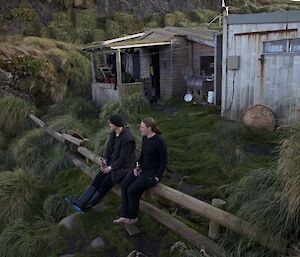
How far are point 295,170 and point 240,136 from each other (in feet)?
17.0

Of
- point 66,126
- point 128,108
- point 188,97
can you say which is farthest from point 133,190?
point 188,97

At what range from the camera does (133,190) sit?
5277 millimetres

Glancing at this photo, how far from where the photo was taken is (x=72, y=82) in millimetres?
16172

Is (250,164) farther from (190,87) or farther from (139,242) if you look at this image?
(190,87)

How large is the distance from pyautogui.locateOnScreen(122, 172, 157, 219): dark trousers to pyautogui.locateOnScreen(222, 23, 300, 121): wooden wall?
4.61 metres

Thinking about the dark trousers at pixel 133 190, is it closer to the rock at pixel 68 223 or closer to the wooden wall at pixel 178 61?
the rock at pixel 68 223

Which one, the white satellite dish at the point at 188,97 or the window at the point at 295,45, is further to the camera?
the white satellite dish at the point at 188,97

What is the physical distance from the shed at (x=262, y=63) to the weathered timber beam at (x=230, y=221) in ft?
14.8

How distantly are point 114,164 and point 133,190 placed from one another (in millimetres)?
603

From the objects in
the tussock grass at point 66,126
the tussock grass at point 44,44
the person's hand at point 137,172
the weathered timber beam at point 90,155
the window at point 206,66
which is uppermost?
the tussock grass at point 44,44

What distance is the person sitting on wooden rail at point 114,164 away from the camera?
5707 millimetres

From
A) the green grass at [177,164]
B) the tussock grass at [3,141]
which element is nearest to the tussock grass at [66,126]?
the green grass at [177,164]

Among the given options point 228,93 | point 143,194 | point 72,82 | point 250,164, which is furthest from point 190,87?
point 143,194

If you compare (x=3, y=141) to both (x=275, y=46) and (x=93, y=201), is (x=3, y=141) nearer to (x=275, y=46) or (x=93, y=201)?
(x=93, y=201)
